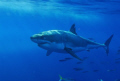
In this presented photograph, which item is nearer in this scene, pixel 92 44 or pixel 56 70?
pixel 92 44

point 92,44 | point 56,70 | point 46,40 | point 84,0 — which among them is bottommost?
point 46,40

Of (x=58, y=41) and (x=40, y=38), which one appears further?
(x=58, y=41)

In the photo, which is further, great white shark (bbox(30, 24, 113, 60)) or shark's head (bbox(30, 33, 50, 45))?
great white shark (bbox(30, 24, 113, 60))

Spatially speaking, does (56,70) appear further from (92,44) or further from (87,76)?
(92,44)

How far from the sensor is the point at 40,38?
15.6 feet

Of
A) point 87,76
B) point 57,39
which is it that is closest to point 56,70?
point 87,76

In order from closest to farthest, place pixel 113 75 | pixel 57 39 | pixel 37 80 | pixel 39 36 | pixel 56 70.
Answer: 1. pixel 39 36
2. pixel 57 39
3. pixel 37 80
4. pixel 56 70
5. pixel 113 75

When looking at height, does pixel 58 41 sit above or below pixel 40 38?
above

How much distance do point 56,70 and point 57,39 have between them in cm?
1940

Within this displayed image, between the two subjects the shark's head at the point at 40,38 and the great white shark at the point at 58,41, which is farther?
the great white shark at the point at 58,41

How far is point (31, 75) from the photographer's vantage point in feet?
75.7

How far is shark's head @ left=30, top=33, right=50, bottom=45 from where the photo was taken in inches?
182

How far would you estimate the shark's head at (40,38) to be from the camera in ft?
15.2

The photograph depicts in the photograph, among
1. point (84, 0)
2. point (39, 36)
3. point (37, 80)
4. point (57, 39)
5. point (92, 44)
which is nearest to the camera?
point (39, 36)
